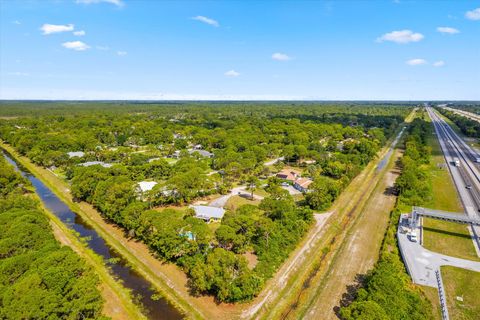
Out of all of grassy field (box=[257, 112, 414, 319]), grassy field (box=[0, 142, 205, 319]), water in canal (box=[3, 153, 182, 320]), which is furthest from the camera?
grassy field (box=[0, 142, 205, 319])

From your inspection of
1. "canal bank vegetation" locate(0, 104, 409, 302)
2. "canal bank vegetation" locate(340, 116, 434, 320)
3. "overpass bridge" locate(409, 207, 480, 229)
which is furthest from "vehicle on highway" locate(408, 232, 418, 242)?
"canal bank vegetation" locate(0, 104, 409, 302)

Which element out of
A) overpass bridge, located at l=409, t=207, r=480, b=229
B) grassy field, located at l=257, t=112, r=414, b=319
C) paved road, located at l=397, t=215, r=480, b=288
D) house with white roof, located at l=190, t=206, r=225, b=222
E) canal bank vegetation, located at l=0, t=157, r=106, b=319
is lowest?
grassy field, located at l=257, t=112, r=414, b=319

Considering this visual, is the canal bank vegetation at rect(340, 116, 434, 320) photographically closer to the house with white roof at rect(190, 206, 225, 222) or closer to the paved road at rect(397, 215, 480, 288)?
the paved road at rect(397, 215, 480, 288)

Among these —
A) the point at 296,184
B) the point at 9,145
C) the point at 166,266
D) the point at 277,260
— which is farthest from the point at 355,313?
the point at 9,145

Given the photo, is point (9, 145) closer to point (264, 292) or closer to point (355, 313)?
point (264, 292)

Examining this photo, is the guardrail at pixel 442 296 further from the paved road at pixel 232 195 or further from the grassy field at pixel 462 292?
the paved road at pixel 232 195

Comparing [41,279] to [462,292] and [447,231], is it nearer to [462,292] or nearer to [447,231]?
[462,292]

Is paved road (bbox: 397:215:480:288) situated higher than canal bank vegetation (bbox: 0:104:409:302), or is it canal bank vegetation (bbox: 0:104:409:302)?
canal bank vegetation (bbox: 0:104:409:302)
